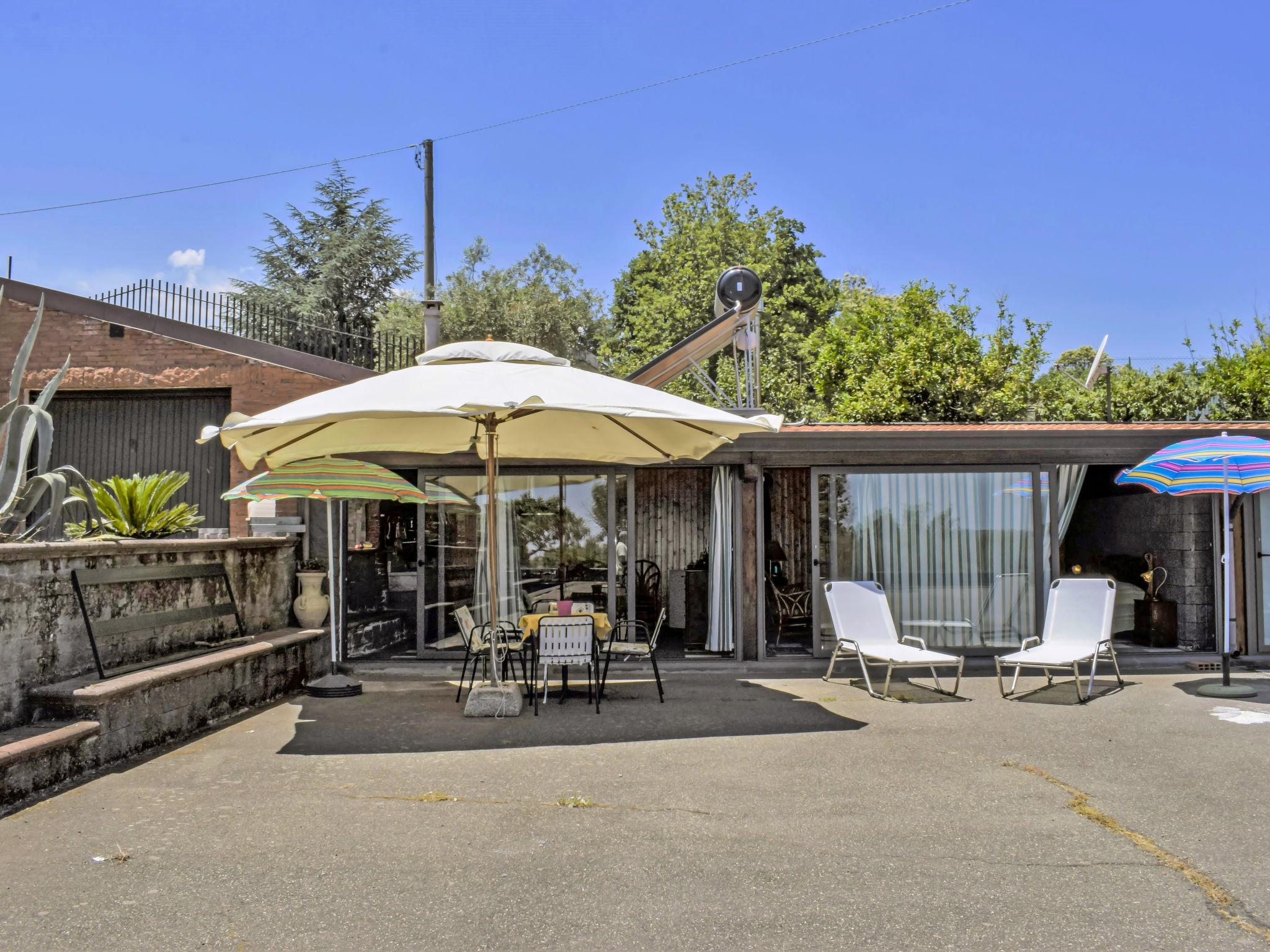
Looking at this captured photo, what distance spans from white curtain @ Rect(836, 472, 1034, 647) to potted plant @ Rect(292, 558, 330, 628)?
4812 millimetres

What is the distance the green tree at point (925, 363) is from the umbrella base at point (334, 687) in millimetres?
18134

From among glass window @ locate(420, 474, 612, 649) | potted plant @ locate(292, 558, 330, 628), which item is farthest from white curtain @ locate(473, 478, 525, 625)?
potted plant @ locate(292, 558, 330, 628)

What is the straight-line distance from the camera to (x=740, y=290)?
36.2ft

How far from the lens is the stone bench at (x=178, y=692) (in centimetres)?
502

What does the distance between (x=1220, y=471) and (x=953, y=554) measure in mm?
2412

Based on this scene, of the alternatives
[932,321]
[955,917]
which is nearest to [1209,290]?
[932,321]

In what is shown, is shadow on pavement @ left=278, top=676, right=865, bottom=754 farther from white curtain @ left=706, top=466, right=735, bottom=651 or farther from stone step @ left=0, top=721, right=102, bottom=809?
white curtain @ left=706, top=466, right=735, bottom=651

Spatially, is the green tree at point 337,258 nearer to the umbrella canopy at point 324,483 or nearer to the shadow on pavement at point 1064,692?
the umbrella canopy at point 324,483

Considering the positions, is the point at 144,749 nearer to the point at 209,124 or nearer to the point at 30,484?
the point at 30,484

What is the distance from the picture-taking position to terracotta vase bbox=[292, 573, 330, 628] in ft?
27.2

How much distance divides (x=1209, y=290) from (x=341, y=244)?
26404mm

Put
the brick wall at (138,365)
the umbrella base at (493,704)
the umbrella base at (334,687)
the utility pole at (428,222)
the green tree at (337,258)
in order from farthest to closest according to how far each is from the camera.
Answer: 1. the green tree at (337,258)
2. the utility pole at (428,222)
3. the brick wall at (138,365)
4. the umbrella base at (334,687)
5. the umbrella base at (493,704)

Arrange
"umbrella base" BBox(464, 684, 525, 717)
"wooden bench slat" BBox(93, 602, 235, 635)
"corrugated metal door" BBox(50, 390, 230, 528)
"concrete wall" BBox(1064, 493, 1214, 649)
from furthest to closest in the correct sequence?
"corrugated metal door" BBox(50, 390, 230, 528), "concrete wall" BBox(1064, 493, 1214, 649), "umbrella base" BBox(464, 684, 525, 717), "wooden bench slat" BBox(93, 602, 235, 635)

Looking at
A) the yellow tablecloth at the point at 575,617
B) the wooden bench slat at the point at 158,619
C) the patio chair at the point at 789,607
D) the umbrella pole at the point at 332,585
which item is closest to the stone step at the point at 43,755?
the wooden bench slat at the point at 158,619
